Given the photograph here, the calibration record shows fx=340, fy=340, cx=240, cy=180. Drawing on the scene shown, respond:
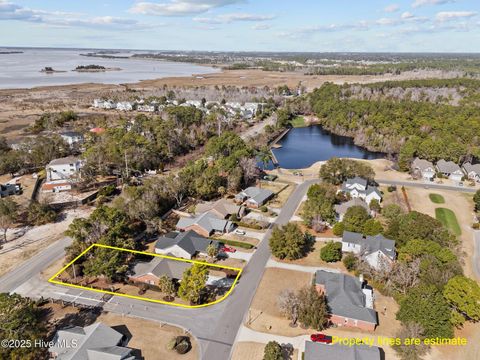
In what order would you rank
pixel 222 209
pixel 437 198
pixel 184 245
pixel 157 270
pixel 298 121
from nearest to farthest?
pixel 157 270 → pixel 184 245 → pixel 222 209 → pixel 437 198 → pixel 298 121

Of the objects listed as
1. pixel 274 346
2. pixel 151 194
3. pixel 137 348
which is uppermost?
pixel 151 194

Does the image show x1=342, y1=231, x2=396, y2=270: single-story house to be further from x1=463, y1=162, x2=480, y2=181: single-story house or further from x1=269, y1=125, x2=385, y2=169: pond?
x1=463, y1=162, x2=480, y2=181: single-story house

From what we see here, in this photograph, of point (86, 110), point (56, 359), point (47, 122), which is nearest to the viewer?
point (56, 359)

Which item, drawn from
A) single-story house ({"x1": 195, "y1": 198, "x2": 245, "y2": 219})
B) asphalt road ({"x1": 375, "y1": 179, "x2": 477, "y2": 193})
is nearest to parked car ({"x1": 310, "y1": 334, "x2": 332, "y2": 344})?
single-story house ({"x1": 195, "y1": 198, "x2": 245, "y2": 219})

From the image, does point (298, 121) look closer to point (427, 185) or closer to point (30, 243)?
point (427, 185)

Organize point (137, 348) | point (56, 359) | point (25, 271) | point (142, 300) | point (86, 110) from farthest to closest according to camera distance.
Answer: point (86, 110) < point (25, 271) < point (142, 300) < point (137, 348) < point (56, 359)

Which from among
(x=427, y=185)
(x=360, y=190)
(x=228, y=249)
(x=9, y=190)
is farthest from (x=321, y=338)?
(x=9, y=190)

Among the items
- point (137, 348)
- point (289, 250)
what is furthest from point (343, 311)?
point (137, 348)

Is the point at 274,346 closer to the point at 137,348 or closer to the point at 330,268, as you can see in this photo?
the point at 137,348
